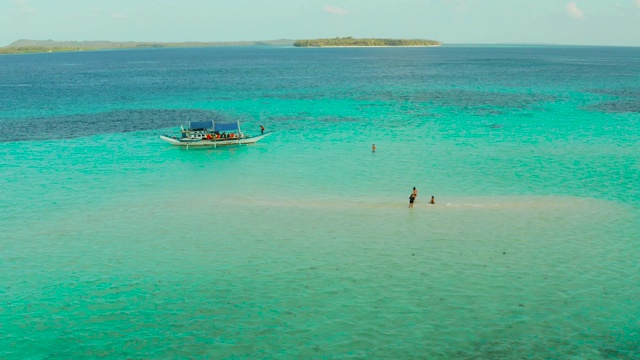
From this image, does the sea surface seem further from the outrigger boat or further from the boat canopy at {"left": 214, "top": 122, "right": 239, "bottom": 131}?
the boat canopy at {"left": 214, "top": 122, "right": 239, "bottom": 131}

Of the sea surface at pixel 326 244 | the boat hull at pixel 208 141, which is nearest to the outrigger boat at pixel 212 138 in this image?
the boat hull at pixel 208 141

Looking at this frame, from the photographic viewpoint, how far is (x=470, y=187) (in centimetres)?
4269

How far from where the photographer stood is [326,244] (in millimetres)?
31656

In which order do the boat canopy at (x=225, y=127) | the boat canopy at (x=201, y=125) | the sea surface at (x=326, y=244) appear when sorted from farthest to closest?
the boat canopy at (x=201, y=125), the boat canopy at (x=225, y=127), the sea surface at (x=326, y=244)

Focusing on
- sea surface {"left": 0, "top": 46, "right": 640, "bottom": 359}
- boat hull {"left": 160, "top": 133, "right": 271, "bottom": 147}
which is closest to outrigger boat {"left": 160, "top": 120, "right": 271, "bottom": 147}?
boat hull {"left": 160, "top": 133, "right": 271, "bottom": 147}

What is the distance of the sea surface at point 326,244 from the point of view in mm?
22281

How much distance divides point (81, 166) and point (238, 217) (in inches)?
883

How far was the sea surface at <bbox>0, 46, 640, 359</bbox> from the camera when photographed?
2228cm

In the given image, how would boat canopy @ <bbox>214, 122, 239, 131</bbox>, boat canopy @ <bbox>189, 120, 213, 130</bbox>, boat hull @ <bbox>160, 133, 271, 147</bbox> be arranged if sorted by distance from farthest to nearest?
boat canopy @ <bbox>189, 120, 213, 130</bbox> → boat canopy @ <bbox>214, 122, 239, 131</bbox> → boat hull @ <bbox>160, 133, 271, 147</bbox>

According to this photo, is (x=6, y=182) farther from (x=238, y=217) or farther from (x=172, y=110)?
(x=172, y=110)

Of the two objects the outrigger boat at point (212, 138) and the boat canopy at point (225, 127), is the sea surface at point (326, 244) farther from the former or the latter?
the boat canopy at point (225, 127)

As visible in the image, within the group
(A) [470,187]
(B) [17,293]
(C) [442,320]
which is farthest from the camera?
(A) [470,187]

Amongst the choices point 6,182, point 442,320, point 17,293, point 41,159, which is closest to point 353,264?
point 442,320

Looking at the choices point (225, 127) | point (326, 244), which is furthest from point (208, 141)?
point (326, 244)
